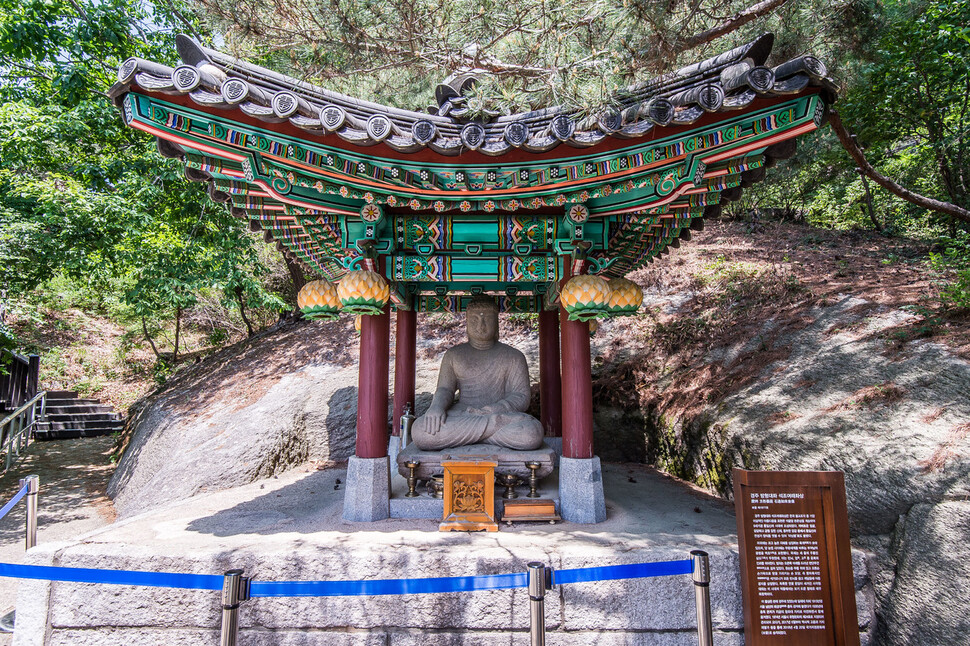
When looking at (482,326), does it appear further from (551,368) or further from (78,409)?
(78,409)

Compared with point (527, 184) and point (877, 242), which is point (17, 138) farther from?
point (877, 242)

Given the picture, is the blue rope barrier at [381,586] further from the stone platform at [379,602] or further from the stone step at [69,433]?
the stone step at [69,433]

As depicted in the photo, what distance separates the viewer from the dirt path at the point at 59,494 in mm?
7578

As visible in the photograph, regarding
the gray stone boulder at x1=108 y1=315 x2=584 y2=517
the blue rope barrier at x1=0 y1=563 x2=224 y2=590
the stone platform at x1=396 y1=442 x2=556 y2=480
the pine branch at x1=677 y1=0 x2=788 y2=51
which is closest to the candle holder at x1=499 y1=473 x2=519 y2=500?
the stone platform at x1=396 y1=442 x2=556 y2=480

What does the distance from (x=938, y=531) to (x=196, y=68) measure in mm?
6727

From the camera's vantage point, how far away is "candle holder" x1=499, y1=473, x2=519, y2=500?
18.7 ft

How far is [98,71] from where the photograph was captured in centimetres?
1019

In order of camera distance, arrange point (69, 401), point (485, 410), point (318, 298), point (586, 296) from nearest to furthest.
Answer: point (586, 296)
point (318, 298)
point (485, 410)
point (69, 401)

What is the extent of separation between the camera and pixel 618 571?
3113 millimetres

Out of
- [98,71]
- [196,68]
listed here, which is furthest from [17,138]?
[196,68]

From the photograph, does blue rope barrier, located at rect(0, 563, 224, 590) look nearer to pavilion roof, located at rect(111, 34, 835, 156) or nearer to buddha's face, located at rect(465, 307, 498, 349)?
pavilion roof, located at rect(111, 34, 835, 156)

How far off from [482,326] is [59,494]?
9.53 meters

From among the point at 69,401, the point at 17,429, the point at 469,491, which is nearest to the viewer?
the point at 469,491

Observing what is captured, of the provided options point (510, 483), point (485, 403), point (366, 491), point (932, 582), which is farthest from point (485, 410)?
point (932, 582)
